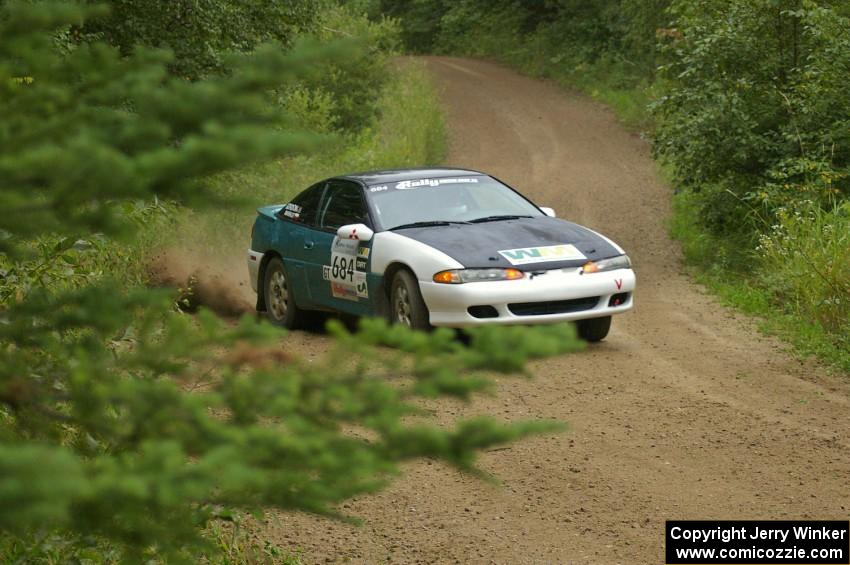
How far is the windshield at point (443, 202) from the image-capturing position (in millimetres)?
11734

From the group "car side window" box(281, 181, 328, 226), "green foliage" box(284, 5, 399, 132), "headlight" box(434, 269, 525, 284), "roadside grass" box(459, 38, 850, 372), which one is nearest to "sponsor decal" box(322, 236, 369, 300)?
"car side window" box(281, 181, 328, 226)

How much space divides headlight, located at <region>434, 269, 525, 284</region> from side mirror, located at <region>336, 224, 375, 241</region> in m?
1.06

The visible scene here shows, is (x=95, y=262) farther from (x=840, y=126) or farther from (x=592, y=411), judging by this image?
(x=840, y=126)

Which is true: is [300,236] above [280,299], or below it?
above

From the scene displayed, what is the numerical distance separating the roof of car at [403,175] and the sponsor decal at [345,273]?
28.3 inches

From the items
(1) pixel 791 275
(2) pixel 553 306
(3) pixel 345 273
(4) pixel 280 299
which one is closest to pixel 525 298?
(2) pixel 553 306

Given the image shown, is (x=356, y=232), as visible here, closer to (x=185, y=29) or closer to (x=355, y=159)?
(x=185, y=29)

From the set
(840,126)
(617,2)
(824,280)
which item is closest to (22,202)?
(824,280)

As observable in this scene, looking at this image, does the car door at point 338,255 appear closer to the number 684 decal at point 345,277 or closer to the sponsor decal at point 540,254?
the number 684 decal at point 345,277

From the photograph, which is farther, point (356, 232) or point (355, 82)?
point (355, 82)

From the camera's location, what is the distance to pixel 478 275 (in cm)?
1062

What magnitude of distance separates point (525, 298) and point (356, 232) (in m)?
1.78

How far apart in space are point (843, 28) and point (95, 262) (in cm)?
972

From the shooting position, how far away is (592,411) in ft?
29.9
